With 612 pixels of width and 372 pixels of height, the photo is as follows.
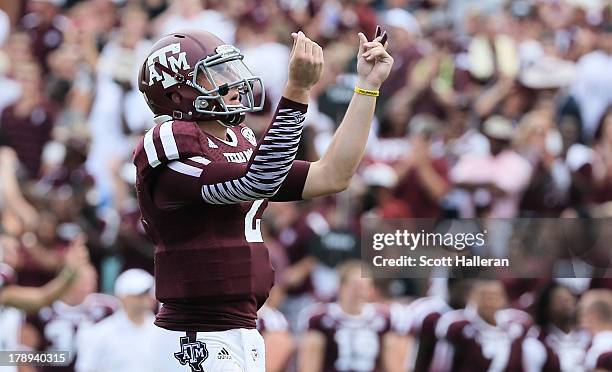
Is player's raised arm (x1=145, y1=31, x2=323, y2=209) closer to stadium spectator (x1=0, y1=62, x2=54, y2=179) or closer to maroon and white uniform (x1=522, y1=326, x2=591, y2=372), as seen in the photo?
maroon and white uniform (x1=522, y1=326, x2=591, y2=372)

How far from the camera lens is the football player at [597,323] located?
28.3ft

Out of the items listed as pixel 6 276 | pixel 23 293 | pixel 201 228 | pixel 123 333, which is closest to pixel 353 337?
pixel 123 333

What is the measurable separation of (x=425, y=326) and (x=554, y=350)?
0.84 meters

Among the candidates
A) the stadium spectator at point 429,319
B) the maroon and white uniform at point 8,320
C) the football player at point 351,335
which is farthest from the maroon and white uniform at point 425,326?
the maroon and white uniform at point 8,320

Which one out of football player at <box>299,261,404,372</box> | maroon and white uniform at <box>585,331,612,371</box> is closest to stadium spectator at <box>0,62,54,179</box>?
football player at <box>299,261,404,372</box>

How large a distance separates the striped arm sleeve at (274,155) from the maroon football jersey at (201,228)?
97 millimetres

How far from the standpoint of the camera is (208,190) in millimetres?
4477

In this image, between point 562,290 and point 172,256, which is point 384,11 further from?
point 172,256

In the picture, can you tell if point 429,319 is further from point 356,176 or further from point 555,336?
point 356,176

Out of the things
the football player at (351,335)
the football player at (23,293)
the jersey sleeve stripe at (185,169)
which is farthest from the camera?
the football player at (351,335)

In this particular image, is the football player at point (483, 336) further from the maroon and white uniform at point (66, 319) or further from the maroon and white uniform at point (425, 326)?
the maroon and white uniform at point (66, 319)

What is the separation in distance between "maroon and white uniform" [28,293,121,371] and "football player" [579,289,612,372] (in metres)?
2.87

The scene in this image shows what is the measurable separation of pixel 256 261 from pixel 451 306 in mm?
4580

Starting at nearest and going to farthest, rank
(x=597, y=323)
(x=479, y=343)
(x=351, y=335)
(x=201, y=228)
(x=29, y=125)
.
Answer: (x=201, y=228) → (x=597, y=323) → (x=479, y=343) → (x=351, y=335) → (x=29, y=125)
